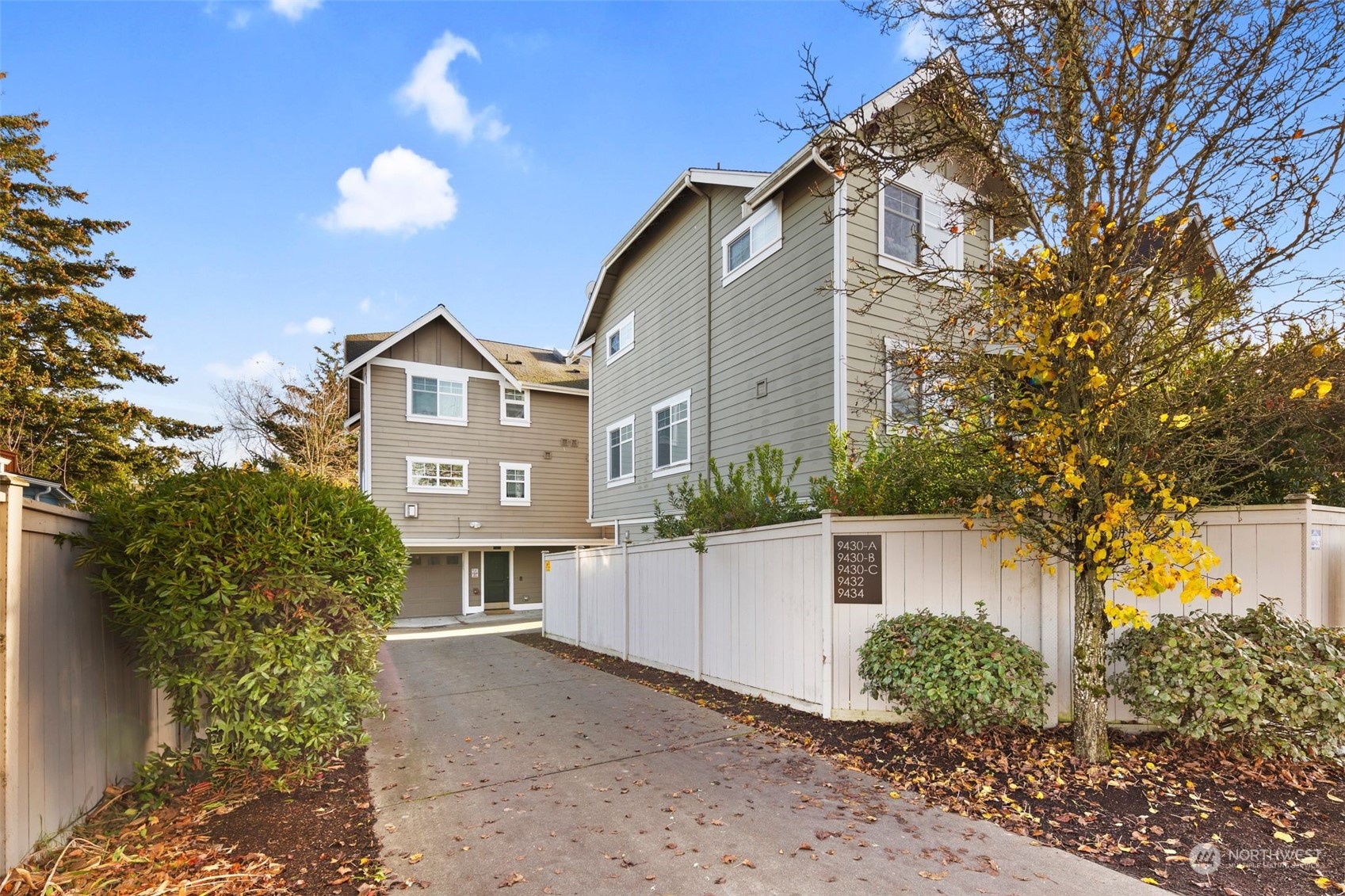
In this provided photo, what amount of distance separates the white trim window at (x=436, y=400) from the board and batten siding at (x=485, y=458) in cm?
16

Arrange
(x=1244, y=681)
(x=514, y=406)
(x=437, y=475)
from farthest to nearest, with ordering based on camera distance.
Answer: (x=514, y=406), (x=437, y=475), (x=1244, y=681)

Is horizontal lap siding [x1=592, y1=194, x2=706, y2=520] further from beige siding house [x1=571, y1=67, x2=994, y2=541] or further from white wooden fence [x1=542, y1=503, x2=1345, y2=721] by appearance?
white wooden fence [x1=542, y1=503, x2=1345, y2=721]

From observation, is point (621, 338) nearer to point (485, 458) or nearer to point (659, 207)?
point (659, 207)

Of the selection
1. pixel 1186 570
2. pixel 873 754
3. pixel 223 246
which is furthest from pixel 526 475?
pixel 1186 570

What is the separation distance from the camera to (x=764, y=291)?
1150cm

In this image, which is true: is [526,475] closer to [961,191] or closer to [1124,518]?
[961,191]

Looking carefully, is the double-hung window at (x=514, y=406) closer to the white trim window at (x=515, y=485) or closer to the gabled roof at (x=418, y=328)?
the gabled roof at (x=418, y=328)

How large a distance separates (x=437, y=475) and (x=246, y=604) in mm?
16955

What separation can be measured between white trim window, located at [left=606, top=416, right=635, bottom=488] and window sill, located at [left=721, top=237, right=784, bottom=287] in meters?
4.59

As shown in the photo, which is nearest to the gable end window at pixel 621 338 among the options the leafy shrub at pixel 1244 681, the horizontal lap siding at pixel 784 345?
the horizontal lap siding at pixel 784 345

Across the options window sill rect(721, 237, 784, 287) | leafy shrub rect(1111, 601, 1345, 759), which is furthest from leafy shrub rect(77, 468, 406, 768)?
window sill rect(721, 237, 784, 287)

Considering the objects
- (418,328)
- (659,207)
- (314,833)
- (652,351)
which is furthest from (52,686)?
(418,328)

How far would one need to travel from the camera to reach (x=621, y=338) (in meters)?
16.9

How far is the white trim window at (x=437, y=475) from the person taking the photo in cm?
2017
